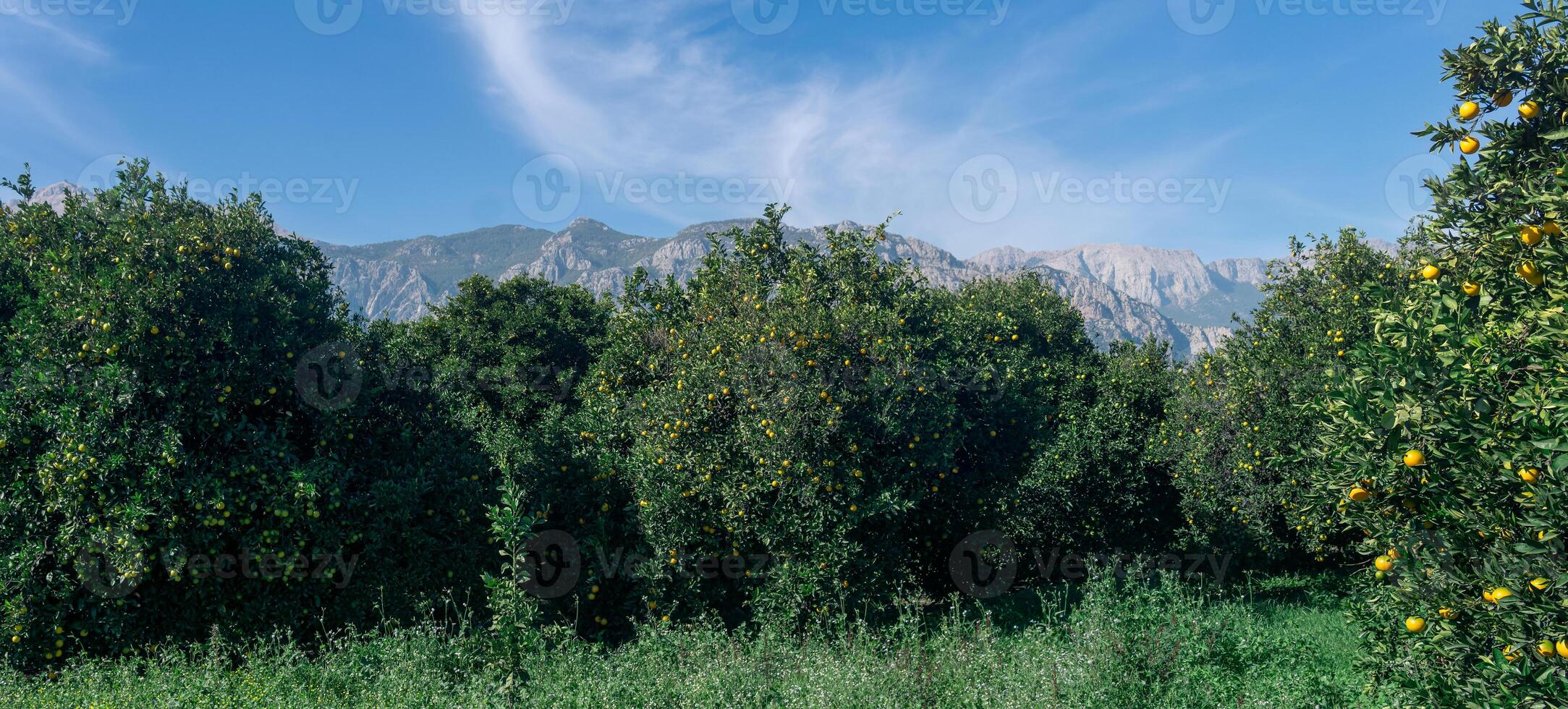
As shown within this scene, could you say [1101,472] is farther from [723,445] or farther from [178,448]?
[178,448]

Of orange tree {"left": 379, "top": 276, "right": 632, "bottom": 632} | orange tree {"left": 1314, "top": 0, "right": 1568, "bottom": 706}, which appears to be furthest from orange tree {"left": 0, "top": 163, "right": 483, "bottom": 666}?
orange tree {"left": 1314, "top": 0, "right": 1568, "bottom": 706}

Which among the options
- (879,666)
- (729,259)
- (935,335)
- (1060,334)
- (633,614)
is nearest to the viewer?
(879,666)

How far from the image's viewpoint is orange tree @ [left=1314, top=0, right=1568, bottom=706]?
12.6ft

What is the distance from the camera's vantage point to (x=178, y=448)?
8.05 m

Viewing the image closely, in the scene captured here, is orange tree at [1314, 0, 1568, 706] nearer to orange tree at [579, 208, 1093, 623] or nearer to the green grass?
the green grass

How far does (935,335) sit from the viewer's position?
12.6 m

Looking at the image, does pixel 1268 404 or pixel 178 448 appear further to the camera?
pixel 1268 404

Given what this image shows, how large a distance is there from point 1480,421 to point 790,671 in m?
5.44

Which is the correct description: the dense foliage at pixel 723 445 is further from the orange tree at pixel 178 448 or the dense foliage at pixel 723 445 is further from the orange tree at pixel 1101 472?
the orange tree at pixel 1101 472

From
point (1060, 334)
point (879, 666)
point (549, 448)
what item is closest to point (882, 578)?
point (879, 666)

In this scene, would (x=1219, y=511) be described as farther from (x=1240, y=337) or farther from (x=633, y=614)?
(x=633, y=614)

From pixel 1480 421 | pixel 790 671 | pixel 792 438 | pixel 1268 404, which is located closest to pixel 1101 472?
pixel 1268 404

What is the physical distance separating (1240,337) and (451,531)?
15406 millimetres

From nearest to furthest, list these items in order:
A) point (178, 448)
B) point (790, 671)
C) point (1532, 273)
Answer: point (1532, 273) → point (790, 671) → point (178, 448)
